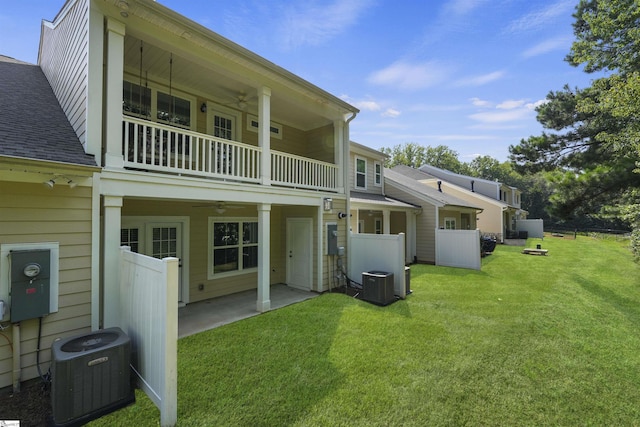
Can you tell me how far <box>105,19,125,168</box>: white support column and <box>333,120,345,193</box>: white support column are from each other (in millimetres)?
5570

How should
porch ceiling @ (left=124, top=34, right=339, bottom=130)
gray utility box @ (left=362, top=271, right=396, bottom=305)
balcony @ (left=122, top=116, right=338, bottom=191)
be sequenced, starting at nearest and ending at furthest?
porch ceiling @ (left=124, top=34, right=339, bottom=130), balcony @ (left=122, top=116, right=338, bottom=191), gray utility box @ (left=362, top=271, right=396, bottom=305)

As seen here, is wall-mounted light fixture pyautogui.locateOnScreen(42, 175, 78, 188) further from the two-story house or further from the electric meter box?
the electric meter box

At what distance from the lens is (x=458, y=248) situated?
39.1ft

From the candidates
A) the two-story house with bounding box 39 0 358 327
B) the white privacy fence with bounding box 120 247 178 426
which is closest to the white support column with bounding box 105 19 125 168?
the two-story house with bounding box 39 0 358 327

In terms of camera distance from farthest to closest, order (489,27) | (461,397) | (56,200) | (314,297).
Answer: (489,27), (314,297), (56,200), (461,397)

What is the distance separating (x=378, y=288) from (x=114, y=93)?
257 inches

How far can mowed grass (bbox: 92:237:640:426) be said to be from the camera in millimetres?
3018

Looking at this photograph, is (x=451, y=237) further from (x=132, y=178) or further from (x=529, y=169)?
(x=132, y=178)

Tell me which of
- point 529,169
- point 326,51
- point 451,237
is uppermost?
point 326,51

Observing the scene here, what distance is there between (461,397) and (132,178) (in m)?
5.50

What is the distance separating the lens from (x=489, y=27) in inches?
333

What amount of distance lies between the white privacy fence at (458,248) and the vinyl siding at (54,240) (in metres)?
12.2

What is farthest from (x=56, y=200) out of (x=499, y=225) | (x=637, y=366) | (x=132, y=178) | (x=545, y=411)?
(x=499, y=225)

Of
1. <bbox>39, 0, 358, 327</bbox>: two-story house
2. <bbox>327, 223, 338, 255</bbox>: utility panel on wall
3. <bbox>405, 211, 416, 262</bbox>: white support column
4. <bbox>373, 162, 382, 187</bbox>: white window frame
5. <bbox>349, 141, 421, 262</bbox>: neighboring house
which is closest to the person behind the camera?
<bbox>39, 0, 358, 327</bbox>: two-story house
